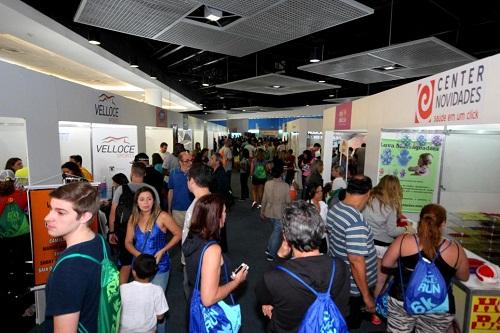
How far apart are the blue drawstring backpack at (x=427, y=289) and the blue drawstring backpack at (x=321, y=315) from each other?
976 mm

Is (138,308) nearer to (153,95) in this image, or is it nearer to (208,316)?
(208,316)

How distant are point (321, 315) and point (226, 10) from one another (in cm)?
301

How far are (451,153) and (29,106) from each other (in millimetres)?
4497

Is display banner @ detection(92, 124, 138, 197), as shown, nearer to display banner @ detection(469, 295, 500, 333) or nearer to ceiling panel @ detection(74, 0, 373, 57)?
ceiling panel @ detection(74, 0, 373, 57)

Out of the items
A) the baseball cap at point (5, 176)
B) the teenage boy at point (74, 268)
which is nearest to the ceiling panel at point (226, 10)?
the baseball cap at point (5, 176)

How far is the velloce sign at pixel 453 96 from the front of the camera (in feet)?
7.50

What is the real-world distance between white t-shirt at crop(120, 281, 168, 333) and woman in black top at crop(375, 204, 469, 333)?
1.73m

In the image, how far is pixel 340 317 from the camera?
143 cm

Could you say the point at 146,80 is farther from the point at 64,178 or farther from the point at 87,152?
the point at 64,178

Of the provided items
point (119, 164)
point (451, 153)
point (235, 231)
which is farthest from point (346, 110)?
point (119, 164)

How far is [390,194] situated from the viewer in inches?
122

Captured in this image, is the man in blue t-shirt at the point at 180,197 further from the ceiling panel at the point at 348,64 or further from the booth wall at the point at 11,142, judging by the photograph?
the ceiling panel at the point at 348,64

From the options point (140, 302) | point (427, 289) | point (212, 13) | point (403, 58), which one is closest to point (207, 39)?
point (212, 13)

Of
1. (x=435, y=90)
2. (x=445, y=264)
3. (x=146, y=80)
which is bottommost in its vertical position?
(x=445, y=264)
